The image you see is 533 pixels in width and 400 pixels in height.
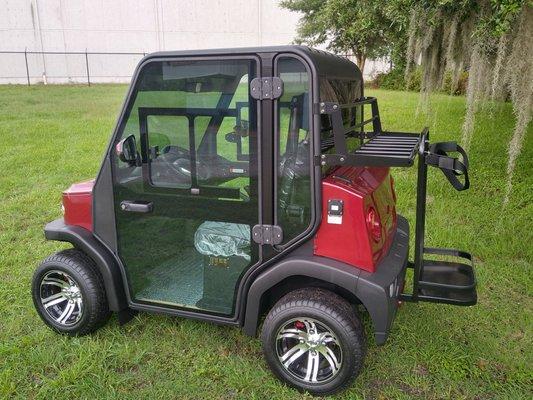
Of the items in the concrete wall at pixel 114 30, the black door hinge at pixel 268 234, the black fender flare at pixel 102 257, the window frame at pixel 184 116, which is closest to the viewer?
the window frame at pixel 184 116

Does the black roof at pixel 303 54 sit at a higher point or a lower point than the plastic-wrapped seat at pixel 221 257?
higher

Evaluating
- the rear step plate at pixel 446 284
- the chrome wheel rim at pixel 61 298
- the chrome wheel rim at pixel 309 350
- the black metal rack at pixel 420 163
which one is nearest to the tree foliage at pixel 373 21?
the black metal rack at pixel 420 163

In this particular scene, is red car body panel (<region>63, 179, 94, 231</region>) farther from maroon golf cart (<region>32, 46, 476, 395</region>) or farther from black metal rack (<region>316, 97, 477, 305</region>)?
black metal rack (<region>316, 97, 477, 305</region>)

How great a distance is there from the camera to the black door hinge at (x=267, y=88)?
8.11 feet

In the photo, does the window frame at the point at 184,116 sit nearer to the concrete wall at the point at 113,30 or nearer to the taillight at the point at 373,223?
the taillight at the point at 373,223

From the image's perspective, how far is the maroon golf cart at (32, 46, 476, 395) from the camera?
8.23ft

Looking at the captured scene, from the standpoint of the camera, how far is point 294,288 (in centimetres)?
284

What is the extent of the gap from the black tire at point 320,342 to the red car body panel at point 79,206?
127cm

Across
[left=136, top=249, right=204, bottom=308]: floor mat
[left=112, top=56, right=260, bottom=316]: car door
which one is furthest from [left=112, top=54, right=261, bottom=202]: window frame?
[left=136, top=249, right=204, bottom=308]: floor mat

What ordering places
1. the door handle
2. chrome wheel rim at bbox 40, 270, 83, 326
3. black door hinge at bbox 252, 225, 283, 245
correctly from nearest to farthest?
black door hinge at bbox 252, 225, 283, 245
the door handle
chrome wheel rim at bbox 40, 270, 83, 326

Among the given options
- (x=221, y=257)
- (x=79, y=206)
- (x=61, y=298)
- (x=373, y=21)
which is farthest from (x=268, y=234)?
(x=373, y=21)

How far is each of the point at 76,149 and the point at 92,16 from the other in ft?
60.6

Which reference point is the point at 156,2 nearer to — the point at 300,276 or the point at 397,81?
the point at 397,81

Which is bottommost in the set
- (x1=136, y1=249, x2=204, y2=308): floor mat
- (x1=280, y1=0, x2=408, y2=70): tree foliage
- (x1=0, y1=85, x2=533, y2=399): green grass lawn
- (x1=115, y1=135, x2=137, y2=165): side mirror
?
(x1=0, y1=85, x2=533, y2=399): green grass lawn
